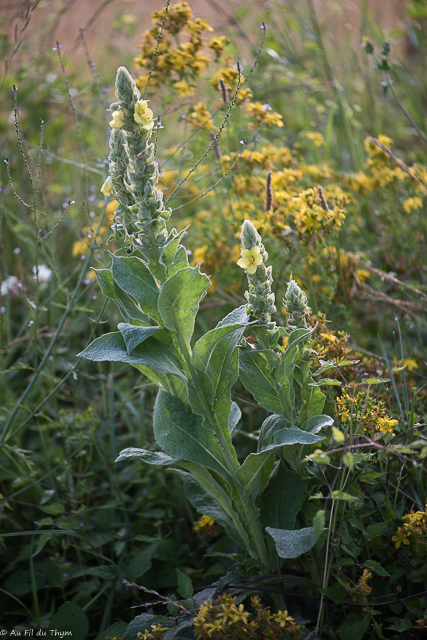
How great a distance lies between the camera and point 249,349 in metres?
1.27

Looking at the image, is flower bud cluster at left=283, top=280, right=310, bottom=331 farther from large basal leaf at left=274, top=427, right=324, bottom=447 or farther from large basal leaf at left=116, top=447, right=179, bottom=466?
large basal leaf at left=116, top=447, right=179, bottom=466

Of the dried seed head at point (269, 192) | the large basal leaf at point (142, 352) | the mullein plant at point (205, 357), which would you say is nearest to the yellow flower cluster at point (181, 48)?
the dried seed head at point (269, 192)

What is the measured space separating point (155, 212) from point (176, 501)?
4.06ft

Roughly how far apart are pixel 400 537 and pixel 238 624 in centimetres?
46

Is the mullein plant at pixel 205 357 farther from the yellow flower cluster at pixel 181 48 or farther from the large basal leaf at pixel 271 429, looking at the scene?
the yellow flower cluster at pixel 181 48

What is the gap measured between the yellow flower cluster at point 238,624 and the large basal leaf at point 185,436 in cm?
31

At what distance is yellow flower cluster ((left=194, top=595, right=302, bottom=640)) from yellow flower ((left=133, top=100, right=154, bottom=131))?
41.5 inches

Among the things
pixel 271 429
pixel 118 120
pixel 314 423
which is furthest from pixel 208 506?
pixel 118 120

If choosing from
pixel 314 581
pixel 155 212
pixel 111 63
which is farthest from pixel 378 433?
pixel 111 63

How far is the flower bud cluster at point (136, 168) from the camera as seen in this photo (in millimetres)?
1080

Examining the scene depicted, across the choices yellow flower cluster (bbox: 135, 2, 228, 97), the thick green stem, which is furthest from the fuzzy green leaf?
yellow flower cluster (bbox: 135, 2, 228, 97)

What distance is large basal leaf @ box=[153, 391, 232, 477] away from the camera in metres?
1.26

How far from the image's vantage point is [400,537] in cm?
128

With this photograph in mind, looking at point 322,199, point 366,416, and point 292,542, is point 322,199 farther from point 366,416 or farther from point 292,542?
point 292,542
